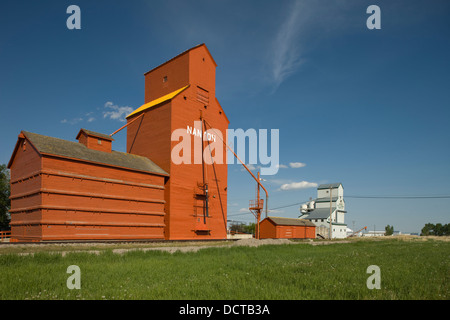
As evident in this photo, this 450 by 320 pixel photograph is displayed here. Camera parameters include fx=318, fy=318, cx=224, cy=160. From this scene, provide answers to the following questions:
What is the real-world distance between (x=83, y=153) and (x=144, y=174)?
5127mm

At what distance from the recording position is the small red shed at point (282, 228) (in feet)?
137

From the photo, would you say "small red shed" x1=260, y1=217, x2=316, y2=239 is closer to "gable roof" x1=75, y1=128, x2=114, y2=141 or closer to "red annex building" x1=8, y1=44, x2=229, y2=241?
"red annex building" x1=8, y1=44, x2=229, y2=241

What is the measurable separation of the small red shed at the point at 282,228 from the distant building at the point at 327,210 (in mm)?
15985

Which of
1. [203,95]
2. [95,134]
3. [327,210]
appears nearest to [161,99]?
[203,95]

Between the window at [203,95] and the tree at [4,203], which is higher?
the window at [203,95]

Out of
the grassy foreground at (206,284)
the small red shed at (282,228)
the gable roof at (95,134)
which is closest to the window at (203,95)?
the gable roof at (95,134)

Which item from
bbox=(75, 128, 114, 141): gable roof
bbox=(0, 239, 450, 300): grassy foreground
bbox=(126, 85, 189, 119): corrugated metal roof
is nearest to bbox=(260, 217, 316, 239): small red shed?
bbox=(126, 85, 189, 119): corrugated metal roof

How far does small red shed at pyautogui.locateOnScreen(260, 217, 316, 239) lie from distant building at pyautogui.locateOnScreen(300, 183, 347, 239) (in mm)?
15985

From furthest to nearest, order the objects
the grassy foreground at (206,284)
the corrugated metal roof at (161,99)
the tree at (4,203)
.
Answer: the tree at (4,203), the corrugated metal roof at (161,99), the grassy foreground at (206,284)

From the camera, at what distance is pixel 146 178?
2689 cm

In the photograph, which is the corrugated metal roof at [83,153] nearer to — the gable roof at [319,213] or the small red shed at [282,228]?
the small red shed at [282,228]

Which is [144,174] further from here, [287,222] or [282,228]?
[287,222]
